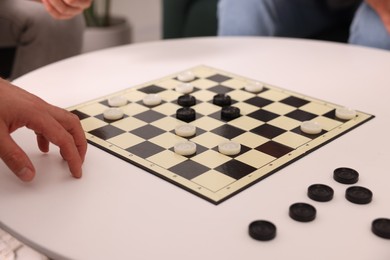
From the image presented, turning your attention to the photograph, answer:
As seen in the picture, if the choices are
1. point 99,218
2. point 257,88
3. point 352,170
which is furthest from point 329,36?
point 99,218

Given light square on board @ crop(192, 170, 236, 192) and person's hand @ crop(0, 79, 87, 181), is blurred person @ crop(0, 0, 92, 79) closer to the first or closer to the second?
person's hand @ crop(0, 79, 87, 181)

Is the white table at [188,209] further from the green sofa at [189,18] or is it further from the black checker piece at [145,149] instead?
the green sofa at [189,18]

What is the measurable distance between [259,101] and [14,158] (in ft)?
1.75

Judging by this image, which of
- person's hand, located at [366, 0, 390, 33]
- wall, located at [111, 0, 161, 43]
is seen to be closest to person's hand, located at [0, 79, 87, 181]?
person's hand, located at [366, 0, 390, 33]

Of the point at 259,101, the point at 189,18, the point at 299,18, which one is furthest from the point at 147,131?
the point at 189,18

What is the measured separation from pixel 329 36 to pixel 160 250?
152 cm

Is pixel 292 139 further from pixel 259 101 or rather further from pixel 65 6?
pixel 65 6

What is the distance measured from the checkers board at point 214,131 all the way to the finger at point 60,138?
0.09 m

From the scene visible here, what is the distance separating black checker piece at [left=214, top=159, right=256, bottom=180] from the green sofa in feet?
4.35

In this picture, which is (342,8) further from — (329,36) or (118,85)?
(118,85)

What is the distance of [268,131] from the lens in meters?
1.08

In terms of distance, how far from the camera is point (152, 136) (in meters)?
1.07

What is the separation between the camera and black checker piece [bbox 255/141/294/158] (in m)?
1.00

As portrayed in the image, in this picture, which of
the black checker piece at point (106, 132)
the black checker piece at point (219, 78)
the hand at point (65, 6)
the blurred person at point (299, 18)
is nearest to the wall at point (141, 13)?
the blurred person at point (299, 18)
